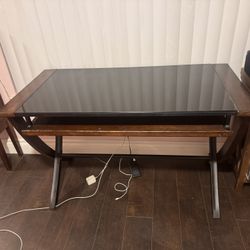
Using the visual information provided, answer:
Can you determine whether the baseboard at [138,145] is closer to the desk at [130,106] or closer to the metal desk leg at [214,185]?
the metal desk leg at [214,185]

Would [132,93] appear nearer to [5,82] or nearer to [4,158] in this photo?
[5,82]

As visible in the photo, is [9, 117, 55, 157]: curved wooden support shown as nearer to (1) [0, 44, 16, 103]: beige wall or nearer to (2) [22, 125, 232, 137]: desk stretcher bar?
(2) [22, 125, 232, 137]: desk stretcher bar

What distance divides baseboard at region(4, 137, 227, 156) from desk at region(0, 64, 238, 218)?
1.55 ft

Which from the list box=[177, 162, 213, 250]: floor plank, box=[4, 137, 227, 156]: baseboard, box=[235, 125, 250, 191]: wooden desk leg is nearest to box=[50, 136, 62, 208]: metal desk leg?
box=[4, 137, 227, 156]: baseboard

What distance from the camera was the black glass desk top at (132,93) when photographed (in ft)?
3.31

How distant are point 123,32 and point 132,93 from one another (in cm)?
45

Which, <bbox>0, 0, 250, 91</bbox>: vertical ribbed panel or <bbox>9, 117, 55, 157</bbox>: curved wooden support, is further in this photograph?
<bbox>0, 0, 250, 91</bbox>: vertical ribbed panel

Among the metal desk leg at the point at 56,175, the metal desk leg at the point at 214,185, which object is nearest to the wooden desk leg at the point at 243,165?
the metal desk leg at the point at 214,185

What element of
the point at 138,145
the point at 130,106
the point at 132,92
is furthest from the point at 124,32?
the point at 138,145

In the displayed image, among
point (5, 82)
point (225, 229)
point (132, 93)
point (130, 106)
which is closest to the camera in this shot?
point (130, 106)

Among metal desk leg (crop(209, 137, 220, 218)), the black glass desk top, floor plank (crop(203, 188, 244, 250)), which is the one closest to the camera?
the black glass desk top

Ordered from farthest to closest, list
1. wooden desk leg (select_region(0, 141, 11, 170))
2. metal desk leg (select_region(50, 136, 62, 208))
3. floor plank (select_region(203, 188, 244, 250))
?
wooden desk leg (select_region(0, 141, 11, 170)) < metal desk leg (select_region(50, 136, 62, 208)) < floor plank (select_region(203, 188, 244, 250))

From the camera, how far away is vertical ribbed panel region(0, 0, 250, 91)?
128cm

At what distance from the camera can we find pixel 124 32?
4.52 feet
